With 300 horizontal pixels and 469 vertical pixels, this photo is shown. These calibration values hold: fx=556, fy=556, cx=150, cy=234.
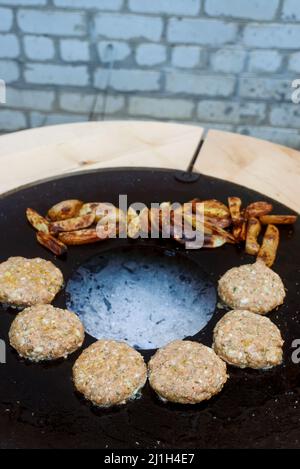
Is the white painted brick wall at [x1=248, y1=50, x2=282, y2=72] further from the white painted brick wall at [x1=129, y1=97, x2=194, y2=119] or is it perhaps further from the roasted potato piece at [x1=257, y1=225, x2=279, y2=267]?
the roasted potato piece at [x1=257, y1=225, x2=279, y2=267]

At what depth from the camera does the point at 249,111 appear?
3.77m

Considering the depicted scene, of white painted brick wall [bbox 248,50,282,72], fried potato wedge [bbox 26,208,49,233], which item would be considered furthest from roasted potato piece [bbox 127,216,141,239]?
white painted brick wall [bbox 248,50,282,72]

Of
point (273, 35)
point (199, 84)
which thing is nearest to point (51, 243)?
point (199, 84)

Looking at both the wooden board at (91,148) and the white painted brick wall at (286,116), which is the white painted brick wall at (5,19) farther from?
the white painted brick wall at (286,116)

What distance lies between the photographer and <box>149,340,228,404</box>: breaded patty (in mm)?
1321

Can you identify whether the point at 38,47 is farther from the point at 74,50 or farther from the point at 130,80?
the point at 130,80

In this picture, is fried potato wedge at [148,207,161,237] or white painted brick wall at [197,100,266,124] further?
white painted brick wall at [197,100,266,124]

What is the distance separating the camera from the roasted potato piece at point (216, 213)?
1.90m

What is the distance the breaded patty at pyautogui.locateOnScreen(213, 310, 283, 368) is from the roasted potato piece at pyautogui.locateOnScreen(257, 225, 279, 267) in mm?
271

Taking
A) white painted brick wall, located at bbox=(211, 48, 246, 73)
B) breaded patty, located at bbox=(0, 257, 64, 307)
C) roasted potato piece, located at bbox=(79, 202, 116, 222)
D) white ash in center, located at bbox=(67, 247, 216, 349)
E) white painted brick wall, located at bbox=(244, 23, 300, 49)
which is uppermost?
white painted brick wall, located at bbox=(244, 23, 300, 49)

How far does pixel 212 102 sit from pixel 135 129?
4.52 feet

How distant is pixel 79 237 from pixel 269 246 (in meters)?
0.61

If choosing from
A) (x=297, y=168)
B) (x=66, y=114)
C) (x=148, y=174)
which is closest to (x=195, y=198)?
(x=148, y=174)

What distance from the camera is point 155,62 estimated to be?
3586 millimetres
